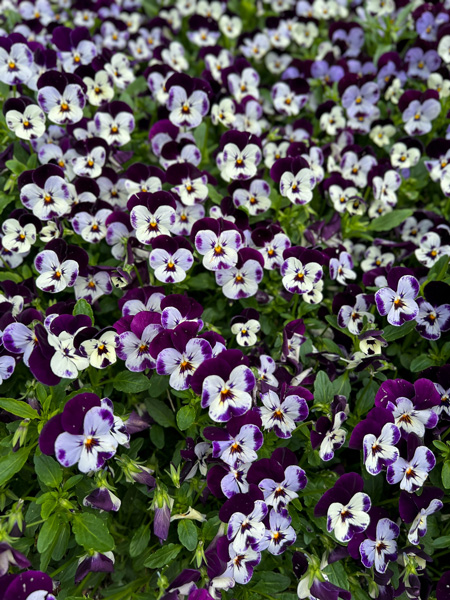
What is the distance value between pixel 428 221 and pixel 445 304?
76cm

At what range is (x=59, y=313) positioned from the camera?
88.6 inches

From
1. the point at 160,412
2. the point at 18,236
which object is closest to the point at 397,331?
the point at 160,412

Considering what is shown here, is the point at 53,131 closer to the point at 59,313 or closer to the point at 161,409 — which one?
the point at 59,313

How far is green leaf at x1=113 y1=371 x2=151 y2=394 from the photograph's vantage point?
7.09ft

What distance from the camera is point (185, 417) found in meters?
2.02

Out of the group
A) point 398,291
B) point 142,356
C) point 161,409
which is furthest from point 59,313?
point 398,291

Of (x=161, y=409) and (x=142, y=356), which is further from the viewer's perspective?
(x=161, y=409)

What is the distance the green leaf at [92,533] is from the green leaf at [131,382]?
1.59 ft

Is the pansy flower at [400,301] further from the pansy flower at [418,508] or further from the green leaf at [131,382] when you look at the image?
the green leaf at [131,382]

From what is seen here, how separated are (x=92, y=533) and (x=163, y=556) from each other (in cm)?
28

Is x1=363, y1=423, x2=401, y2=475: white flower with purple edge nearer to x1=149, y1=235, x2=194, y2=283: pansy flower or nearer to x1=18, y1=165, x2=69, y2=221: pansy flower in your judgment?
x1=149, y1=235, x2=194, y2=283: pansy flower

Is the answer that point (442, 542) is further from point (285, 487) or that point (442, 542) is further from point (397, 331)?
point (397, 331)

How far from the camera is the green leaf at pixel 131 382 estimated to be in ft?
7.09

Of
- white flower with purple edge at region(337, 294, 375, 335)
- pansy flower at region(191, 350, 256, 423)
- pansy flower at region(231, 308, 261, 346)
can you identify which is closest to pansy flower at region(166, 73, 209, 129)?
pansy flower at region(231, 308, 261, 346)
